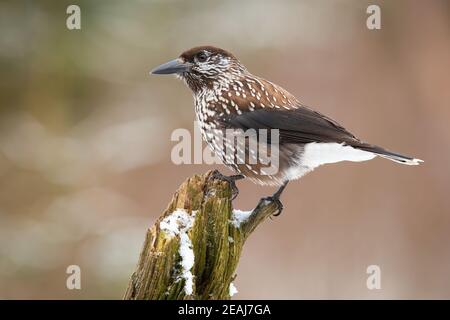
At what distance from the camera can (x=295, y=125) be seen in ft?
17.3

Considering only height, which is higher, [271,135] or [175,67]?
[175,67]

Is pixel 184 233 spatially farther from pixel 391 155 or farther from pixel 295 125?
pixel 391 155

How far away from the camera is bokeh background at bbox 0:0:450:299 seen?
24.2 ft

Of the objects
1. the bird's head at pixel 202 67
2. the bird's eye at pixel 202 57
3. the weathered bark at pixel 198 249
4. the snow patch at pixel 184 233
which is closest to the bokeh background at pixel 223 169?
the bird's head at pixel 202 67

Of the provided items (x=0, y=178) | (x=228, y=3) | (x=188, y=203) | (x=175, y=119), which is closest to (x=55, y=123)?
(x=0, y=178)

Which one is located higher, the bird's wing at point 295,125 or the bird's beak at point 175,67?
the bird's beak at point 175,67

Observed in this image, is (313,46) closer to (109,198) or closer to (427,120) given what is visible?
(427,120)

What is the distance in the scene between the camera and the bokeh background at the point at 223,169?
7.39 metres

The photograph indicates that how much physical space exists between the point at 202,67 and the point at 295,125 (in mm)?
1022

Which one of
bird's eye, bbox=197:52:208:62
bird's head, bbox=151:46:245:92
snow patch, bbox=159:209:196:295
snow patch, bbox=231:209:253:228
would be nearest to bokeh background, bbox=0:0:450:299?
bird's head, bbox=151:46:245:92

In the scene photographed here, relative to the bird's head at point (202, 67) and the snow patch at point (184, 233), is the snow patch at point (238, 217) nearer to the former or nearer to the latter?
the snow patch at point (184, 233)

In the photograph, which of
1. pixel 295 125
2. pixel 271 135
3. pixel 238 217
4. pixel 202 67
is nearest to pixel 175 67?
pixel 202 67

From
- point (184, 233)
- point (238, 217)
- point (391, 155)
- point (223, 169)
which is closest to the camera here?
point (184, 233)

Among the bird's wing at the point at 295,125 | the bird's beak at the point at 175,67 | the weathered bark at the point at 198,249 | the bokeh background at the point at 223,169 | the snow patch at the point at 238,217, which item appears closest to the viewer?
the weathered bark at the point at 198,249
